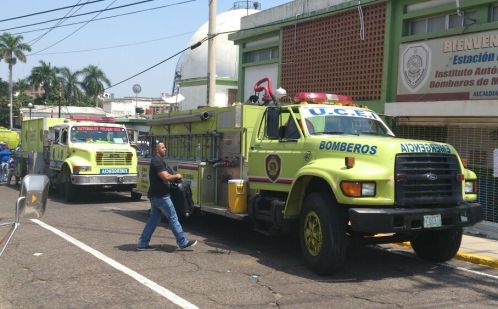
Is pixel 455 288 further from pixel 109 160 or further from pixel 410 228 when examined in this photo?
pixel 109 160

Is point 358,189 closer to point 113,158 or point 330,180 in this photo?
point 330,180

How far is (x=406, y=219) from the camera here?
22.0ft

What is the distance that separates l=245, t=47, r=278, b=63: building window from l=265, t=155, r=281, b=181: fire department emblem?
36.1 feet

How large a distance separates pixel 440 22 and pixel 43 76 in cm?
6885

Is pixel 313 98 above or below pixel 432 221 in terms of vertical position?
above

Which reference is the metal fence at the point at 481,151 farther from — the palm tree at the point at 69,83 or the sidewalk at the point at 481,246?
the palm tree at the point at 69,83

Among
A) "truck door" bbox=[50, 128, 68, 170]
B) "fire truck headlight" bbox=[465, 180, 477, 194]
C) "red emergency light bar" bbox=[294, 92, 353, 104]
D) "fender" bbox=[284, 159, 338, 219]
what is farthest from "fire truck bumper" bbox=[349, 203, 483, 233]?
"truck door" bbox=[50, 128, 68, 170]

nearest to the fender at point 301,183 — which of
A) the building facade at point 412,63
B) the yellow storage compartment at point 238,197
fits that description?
the yellow storage compartment at point 238,197

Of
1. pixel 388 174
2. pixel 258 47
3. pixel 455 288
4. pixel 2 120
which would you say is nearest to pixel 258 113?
pixel 388 174

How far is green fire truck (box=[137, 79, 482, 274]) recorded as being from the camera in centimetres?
675

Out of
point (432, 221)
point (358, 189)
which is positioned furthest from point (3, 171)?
point (432, 221)

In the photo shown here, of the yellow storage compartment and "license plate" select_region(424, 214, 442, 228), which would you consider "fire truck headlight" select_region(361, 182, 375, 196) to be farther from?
the yellow storage compartment

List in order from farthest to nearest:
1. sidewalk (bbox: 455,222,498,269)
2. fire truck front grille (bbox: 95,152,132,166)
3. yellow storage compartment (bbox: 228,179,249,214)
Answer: fire truck front grille (bbox: 95,152,132,166) → yellow storage compartment (bbox: 228,179,249,214) → sidewalk (bbox: 455,222,498,269)

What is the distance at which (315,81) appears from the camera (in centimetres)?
1653
